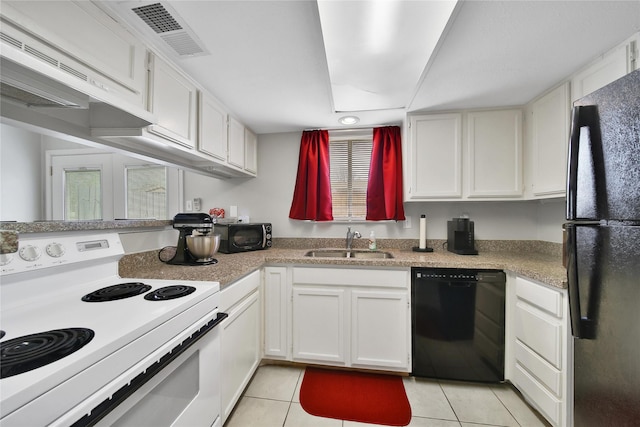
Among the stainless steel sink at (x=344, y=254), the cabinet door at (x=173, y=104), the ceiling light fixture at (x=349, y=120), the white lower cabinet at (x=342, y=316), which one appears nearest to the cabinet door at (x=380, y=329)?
the white lower cabinet at (x=342, y=316)

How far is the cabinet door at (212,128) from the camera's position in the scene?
1695mm

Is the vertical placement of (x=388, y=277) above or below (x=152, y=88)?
below

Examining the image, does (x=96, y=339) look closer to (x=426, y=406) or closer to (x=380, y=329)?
(x=380, y=329)

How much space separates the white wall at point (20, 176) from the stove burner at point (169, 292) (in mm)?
1178

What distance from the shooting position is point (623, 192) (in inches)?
29.5

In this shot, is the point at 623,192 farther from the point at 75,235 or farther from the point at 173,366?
the point at 75,235

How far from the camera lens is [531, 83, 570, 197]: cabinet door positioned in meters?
1.59

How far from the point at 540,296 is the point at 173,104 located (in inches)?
95.9

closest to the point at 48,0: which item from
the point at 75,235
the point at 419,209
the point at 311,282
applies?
the point at 75,235

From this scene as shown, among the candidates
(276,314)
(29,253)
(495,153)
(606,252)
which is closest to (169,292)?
(29,253)

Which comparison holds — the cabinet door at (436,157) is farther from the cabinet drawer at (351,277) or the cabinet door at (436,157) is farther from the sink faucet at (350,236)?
the cabinet drawer at (351,277)

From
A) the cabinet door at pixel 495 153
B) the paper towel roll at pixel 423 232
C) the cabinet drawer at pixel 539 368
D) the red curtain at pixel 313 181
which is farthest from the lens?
the red curtain at pixel 313 181

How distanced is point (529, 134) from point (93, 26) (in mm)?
2775

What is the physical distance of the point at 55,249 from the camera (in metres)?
0.97
